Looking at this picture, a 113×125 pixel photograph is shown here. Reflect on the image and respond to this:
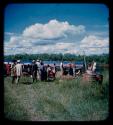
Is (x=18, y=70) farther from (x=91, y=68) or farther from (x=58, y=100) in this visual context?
(x=91, y=68)

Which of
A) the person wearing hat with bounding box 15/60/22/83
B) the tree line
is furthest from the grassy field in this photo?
the tree line

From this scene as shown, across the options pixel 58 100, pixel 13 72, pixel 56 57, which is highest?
pixel 56 57

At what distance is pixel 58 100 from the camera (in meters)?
2.00

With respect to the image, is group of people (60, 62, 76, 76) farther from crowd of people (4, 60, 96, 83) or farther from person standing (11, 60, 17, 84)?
person standing (11, 60, 17, 84)

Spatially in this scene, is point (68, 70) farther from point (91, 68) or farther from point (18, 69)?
point (18, 69)

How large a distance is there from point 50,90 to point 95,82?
1.47 ft

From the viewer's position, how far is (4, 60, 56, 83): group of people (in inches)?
77.6

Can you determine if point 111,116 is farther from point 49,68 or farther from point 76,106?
point 49,68

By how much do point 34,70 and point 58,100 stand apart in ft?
1.26

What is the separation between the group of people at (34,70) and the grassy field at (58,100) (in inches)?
2.2

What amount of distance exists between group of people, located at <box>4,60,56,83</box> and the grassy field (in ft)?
0.18

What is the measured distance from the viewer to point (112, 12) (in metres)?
1.84

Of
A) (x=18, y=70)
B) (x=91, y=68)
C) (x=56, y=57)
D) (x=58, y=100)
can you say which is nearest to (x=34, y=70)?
(x=18, y=70)

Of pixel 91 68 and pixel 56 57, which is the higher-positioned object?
pixel 56 57
